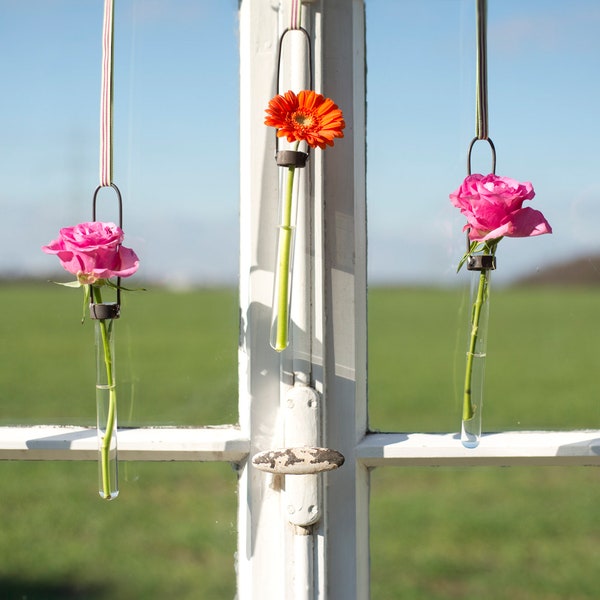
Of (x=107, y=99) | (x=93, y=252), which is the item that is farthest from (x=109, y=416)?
(x=107, y=99)

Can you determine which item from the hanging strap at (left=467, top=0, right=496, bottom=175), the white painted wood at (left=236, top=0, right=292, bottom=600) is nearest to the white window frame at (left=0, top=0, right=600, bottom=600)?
the white painted wood at (left=236, top=0, right=292, bottom=600)

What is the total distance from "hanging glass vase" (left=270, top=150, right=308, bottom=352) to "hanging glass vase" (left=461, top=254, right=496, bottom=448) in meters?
0.16

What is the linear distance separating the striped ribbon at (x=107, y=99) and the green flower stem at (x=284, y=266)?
0.17 m

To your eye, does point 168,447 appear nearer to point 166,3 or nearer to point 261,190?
point 261,190

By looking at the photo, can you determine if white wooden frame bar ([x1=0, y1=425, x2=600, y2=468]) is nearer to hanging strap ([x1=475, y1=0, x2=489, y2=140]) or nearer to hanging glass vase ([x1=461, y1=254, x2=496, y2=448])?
hanging glass vase ([x1=461, y1=254, x2=496, y2=448])

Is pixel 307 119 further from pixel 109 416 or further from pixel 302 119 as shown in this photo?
pixel 109 416

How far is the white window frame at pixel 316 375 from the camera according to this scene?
2.36 feet

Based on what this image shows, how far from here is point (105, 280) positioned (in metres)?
0.69

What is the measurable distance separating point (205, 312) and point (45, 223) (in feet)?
59.9

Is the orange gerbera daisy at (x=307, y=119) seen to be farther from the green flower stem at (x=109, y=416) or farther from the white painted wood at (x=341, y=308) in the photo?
the green flower stem at (x=109, y=416)

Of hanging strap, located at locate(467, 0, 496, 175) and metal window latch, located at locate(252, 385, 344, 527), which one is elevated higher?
hanging strap, located at locate(467, 0, 496, 175)

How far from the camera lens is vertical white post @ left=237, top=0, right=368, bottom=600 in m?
0.73

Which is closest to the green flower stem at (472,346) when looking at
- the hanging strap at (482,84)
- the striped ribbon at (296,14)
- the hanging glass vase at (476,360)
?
the hanging glass vase at (476,360)

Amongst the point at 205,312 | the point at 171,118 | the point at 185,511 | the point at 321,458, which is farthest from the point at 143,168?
the point at 205,312
